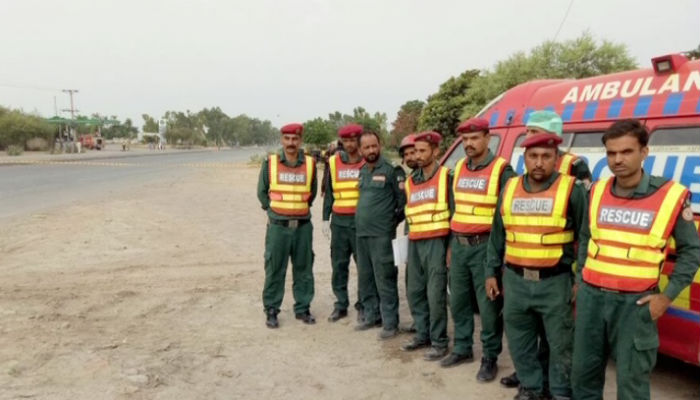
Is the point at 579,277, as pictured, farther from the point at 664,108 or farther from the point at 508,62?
the point at 508,62

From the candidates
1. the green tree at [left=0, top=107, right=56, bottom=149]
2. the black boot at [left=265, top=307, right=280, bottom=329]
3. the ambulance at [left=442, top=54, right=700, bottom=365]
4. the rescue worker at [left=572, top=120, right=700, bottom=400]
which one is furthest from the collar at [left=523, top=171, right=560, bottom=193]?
the green tree at [left=0, top=107, right=56, bottom=149]

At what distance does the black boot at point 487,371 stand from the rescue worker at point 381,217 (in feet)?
3.68

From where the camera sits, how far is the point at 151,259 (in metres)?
8.20

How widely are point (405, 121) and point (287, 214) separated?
38.3 meters

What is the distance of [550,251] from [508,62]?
23.9 m

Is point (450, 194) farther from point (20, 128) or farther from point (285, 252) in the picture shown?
point (20, 128)

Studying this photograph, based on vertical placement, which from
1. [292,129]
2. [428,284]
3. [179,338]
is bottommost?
[179,338]

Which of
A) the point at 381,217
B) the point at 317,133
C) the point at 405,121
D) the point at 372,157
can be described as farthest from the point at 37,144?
the point at 381,217

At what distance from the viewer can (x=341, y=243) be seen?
556 cm

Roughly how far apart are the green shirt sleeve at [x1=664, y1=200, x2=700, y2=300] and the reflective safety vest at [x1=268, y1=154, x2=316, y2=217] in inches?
134

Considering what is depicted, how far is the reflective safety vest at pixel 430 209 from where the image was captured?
4.43 meters

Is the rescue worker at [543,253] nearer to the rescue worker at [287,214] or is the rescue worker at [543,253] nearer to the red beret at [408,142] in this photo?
the red beret at [408,142]

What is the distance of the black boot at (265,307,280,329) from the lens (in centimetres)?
548

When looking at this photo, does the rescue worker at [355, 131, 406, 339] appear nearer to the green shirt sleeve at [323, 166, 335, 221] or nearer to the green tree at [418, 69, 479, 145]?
the green shirt sleeve at [323, 166, 335, 221]
